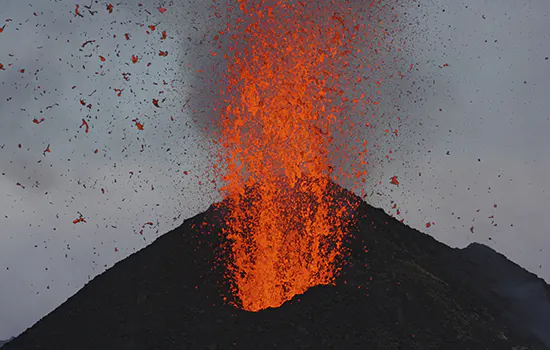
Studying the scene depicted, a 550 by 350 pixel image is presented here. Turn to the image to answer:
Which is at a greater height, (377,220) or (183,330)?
(377,220)

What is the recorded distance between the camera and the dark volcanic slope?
22188 mm

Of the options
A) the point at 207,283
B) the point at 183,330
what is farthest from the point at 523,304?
the point at 183,330

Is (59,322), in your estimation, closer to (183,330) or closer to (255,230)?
(183,330)

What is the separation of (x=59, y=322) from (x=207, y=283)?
821cm

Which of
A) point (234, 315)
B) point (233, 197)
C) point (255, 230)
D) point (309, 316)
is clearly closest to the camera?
point (309, 316)

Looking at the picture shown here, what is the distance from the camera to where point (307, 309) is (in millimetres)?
22703

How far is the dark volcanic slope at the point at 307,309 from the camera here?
22.2 metres

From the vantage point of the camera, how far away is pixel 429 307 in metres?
25.2

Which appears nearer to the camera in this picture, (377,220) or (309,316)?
(309,316)

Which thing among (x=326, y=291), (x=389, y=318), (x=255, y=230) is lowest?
(x=389, y=318)

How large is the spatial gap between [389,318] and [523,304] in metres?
16.3

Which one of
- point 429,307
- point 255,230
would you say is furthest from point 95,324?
point 429,307

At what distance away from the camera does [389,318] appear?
2338 cm

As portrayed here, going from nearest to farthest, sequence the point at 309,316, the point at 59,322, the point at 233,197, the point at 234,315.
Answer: the point at 309,316 < the point at 234,315 < the point at 59,322 < the point at 233,197
